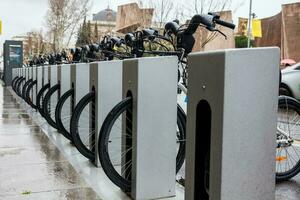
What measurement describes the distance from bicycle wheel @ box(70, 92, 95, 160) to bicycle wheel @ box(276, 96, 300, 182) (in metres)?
1.91

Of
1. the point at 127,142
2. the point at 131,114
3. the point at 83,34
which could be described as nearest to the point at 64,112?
the point at 127,142

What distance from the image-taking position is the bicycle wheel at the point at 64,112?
19.1ft

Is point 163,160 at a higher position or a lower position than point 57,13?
lower

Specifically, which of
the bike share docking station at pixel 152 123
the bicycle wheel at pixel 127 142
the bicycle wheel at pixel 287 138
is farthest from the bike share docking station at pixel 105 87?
the bicycle wheel at pixel 287 138

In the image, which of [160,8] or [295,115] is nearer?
[295,115]

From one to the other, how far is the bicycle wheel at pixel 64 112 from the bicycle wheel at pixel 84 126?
18.6 inches

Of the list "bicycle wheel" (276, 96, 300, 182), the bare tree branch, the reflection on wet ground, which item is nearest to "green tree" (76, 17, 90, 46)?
the bare tree branch

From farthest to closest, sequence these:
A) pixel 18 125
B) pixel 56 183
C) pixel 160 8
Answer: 1. pixel 160 8
2. pixel 18 125
3. pixel 56 183

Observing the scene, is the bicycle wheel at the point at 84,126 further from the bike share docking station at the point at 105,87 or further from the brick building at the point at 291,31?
the brick building at the point at 291,31

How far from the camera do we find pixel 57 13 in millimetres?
30328

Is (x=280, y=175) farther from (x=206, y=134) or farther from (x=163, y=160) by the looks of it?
(x=206, y=134)

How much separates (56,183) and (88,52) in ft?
9.45

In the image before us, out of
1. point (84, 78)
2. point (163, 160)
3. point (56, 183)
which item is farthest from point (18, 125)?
point (163, 160)

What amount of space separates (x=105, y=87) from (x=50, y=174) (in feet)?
3.29
